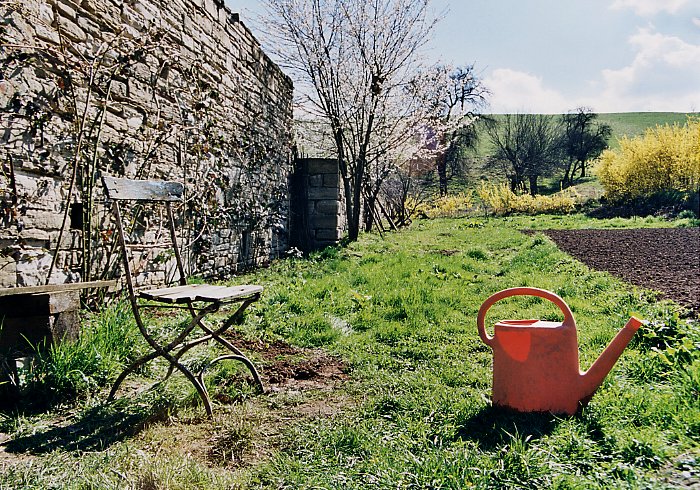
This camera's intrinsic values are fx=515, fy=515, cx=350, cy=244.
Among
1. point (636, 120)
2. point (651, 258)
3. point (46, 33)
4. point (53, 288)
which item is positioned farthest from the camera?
point (636, 120)

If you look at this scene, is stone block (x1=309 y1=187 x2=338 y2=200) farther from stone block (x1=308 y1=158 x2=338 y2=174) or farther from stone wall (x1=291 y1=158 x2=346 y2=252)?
stone block (x1=308 y1=158 x2=338 y2=174)

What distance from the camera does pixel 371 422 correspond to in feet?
8.73

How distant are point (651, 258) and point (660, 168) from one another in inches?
584

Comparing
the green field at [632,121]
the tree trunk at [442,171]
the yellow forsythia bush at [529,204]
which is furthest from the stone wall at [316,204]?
the green field at [632,121]

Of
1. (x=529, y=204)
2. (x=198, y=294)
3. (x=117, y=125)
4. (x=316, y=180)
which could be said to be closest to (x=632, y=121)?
(x=529, y=204)

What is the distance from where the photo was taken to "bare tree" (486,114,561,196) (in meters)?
35.9

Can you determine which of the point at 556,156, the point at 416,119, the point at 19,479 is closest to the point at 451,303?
the point at 19,479

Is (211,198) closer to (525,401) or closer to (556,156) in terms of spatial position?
(525,401)

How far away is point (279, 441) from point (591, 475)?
1366 mm

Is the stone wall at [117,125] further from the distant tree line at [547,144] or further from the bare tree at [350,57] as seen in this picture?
the distant tree line at [547,144]

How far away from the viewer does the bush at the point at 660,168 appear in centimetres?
1919

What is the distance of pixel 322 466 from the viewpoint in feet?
7.28

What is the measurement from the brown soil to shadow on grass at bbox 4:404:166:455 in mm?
4296

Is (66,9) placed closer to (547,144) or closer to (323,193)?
(323,193)
